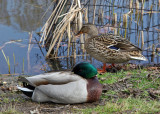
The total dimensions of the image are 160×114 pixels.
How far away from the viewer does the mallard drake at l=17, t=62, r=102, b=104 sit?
14.6 feet

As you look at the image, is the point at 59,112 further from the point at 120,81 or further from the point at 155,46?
the point at 155,46

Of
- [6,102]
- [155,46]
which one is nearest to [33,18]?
[155,46]

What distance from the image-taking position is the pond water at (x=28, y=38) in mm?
8156

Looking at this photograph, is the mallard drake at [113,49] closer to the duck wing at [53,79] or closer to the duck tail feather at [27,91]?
the duck wing at [53,79]

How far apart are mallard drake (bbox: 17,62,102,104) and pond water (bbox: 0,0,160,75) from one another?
306 centimetres

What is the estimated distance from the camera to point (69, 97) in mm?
4449

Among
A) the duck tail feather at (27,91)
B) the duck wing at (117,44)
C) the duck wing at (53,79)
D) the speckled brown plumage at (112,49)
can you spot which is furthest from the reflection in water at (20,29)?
the duck wing at (53,79)

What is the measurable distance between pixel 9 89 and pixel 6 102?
2.31 ft

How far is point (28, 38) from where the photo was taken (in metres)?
9.58

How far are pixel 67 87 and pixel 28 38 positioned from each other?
5371 millimetres

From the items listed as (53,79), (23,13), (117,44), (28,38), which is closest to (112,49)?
(117,44)

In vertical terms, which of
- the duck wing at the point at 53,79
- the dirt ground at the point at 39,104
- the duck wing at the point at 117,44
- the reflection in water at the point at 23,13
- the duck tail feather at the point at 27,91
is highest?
the reflection in water at the point at 23,13

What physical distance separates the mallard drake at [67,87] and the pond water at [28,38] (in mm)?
3064

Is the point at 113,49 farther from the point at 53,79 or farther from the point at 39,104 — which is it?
the point at 39,104
